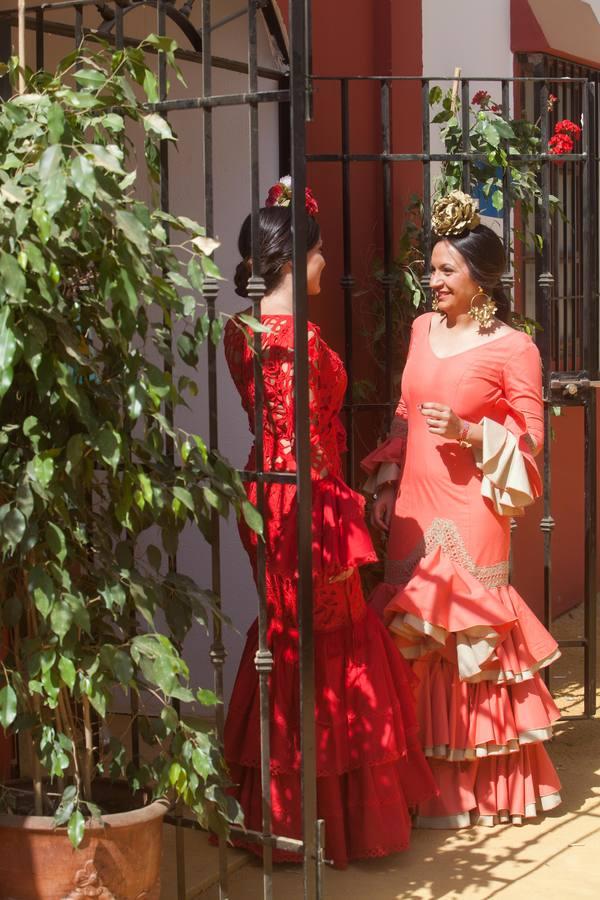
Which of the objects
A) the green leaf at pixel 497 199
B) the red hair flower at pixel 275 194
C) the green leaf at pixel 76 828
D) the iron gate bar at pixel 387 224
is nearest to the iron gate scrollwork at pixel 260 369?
the green leaf at pixel 76 828

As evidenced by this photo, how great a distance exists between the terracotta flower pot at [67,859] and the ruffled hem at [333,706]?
0.98 metres

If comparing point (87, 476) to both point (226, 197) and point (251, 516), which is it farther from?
point (226, 197)

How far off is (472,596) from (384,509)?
1.58ft

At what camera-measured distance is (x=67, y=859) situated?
10.4 ft

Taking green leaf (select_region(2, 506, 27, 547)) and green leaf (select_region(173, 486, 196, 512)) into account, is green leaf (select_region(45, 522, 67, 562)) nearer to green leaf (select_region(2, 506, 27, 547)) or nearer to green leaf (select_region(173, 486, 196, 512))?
green leaf (select_region(2, 506, 27, 547))

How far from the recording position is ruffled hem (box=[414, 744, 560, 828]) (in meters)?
4.67

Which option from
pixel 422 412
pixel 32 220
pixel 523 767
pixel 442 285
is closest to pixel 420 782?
pixel 523 767

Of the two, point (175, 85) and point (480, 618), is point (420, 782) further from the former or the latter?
point (175, 85)

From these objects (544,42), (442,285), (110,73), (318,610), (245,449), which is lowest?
(318,610)

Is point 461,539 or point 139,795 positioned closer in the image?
point 139,795

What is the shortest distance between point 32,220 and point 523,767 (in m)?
2.77

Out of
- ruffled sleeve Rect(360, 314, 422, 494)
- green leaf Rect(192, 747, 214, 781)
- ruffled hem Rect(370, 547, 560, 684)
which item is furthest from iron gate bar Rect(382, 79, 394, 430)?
green leaf Rect(192, 747, 214, 781)

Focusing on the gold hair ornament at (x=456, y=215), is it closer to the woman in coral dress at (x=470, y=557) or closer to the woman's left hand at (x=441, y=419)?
the woman in coral dress at (x=470, y=557)

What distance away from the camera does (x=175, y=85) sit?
17.5 ft
